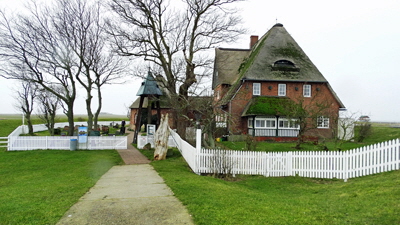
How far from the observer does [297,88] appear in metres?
31.4

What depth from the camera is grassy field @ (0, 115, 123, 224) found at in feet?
21.3

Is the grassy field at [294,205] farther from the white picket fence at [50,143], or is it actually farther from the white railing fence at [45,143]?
the white railing fence at [45,143]

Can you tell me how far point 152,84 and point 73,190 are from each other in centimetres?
1753

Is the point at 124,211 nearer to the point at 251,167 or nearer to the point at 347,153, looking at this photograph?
the point at 251,167

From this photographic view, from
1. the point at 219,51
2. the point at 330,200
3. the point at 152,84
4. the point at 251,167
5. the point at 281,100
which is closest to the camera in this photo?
the point at 330,200

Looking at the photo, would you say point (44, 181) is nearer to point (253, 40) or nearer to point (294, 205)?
point (294, 205)

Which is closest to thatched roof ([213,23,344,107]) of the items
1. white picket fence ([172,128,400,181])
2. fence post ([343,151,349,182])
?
white picket fence ([172,128,400,181])

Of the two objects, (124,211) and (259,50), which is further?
(259,50)

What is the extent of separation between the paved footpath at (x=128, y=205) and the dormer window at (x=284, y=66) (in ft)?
78.9

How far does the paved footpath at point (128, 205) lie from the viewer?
5.99 metres

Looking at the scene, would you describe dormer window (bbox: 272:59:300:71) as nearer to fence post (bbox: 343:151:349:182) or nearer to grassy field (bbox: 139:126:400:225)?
fence post (bbox: 343:151:349:182)

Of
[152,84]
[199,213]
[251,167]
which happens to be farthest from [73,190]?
[152,84]

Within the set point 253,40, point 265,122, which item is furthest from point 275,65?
point 253,40

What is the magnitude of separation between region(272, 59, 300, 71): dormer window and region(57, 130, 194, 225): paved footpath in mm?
24042
